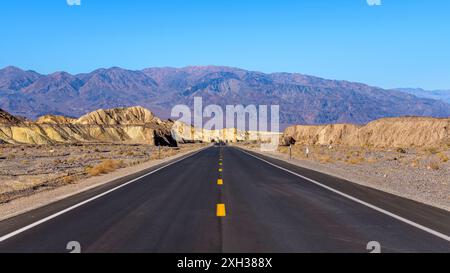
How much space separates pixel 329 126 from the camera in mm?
118750

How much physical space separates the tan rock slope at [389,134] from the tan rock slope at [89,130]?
35.6 meters

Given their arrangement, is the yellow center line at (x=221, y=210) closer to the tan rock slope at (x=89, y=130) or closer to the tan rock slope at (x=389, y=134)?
the tan rock slope at (x=389, y=134)

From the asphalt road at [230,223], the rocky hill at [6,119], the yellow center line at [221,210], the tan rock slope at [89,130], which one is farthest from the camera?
the rocky hill at [6,119]

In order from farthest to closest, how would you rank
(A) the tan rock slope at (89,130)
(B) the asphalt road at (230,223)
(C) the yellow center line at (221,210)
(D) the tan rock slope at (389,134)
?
(A) the tan rock slope at (89,130) → (D) the tan rock slope at (389,134) → (C) the yellow center line at (221,210) → (B) the asphalt road at (230,223)

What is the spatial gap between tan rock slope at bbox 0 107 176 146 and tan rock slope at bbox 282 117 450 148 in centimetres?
3562

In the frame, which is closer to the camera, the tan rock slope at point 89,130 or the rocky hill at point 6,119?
the tan rock slope at point 89,130

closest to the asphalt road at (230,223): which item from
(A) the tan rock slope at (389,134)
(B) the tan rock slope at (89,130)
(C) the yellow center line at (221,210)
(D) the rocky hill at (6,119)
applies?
(C) the yellow center line at (221,210)

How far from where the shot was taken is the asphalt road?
7379 mm

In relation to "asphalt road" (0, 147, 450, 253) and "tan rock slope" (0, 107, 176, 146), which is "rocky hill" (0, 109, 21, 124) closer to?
"tan rock slope" (0, 107, 176, 146)

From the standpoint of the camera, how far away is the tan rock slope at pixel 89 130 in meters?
88.4
